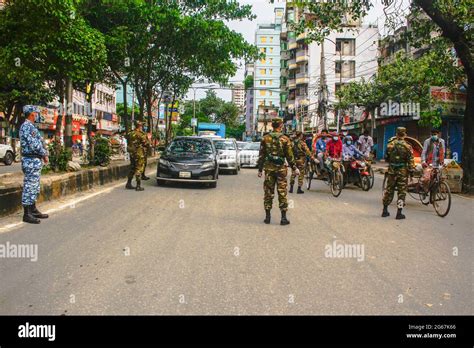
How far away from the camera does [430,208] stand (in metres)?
11.5

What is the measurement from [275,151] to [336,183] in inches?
198

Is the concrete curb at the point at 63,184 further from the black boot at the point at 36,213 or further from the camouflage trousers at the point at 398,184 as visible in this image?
the camouflage trousers at the point at 398,184

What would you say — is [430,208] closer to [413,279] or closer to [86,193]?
[413,279]

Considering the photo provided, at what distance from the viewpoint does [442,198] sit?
10.2 meters

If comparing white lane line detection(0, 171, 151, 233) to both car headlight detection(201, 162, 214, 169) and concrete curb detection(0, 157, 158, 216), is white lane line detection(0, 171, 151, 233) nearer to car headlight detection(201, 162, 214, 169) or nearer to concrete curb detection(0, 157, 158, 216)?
concrete curb detection(0, 157, 158, 216)

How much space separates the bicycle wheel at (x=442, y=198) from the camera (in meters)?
9.88

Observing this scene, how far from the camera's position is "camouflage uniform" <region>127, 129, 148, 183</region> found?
13492 millimetres

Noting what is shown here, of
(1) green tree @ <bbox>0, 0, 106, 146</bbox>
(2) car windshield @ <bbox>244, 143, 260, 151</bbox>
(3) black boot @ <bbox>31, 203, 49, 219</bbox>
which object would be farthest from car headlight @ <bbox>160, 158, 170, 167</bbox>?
(2) car windshield @ <bbox>244, 143, 260, 151</bbox>

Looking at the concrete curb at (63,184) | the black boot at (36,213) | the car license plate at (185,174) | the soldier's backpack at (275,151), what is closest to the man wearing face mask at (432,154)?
the soldier's backpack at (275,151)

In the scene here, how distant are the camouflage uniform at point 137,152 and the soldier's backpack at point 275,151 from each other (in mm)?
5645

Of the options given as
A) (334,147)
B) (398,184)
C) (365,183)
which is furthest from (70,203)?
(365,183)

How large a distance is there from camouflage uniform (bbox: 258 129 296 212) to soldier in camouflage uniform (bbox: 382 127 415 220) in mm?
2305
